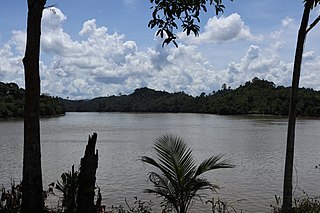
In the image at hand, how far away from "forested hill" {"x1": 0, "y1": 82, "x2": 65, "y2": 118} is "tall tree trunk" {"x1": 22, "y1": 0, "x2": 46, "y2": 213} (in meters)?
82.3

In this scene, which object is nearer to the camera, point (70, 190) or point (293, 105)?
point (293, 105)

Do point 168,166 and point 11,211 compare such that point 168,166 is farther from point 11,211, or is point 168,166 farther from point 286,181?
point 11,211

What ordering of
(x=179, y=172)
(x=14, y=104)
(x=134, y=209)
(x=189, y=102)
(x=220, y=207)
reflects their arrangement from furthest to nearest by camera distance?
1. (x=189, y=102)
2. (x=14, y=104)
3. (x=220, y=207)
4. (x=134, y=209)
5. (x=179, y=172)

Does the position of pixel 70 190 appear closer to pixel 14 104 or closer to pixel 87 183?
pixel 87 183

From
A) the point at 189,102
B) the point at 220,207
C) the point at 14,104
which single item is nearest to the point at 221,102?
the point at 189,102

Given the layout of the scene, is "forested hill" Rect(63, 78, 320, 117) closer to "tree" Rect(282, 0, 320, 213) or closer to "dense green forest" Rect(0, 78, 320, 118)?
"dense green forest" Rect(0, 78, 320, 118)

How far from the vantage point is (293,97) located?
5.24 meters

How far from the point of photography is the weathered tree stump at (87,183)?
210 inches

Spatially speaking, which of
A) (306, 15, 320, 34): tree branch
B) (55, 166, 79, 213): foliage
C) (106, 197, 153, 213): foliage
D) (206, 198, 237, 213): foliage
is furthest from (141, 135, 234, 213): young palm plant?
(306, 15, 320, 34): tree branch

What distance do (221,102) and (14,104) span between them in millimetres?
62502

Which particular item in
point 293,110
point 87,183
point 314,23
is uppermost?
point 314,23

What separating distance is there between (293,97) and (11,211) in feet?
12.7

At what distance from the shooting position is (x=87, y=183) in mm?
5406

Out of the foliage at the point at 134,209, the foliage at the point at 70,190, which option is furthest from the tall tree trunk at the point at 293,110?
the foliage at the point at 70,190
